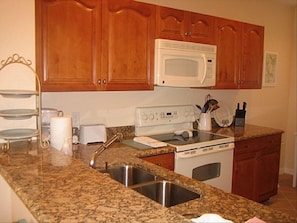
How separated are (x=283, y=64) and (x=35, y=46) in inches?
161

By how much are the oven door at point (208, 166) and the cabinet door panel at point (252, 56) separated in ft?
3.26

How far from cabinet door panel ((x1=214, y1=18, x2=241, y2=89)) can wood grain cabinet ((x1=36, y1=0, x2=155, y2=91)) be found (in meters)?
0.93

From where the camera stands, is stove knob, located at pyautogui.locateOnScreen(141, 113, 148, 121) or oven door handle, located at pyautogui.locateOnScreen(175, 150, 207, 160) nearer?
oven door handle, located at pyautogui.locateOnScreen(175, 150, 207, 160)

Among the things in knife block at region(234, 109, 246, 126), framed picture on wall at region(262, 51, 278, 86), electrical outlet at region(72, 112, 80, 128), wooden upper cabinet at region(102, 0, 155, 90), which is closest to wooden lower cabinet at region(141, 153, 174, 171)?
wooden upper cabinet at region(102, 0, 155, 90)

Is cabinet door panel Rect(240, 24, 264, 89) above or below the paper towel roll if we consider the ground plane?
above

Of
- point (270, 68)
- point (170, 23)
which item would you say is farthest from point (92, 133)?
point (270, 68)

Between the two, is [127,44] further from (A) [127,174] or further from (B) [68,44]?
(A) [127,174]

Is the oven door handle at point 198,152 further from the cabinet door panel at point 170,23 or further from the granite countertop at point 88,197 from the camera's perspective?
the cabinet door panel at point 170,23

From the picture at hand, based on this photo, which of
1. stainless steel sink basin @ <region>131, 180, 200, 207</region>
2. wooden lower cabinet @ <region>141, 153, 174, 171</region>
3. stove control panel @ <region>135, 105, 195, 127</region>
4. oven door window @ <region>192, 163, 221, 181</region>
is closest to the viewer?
stainless steel sink basin @ <region>131, 180, 200, 207</region>

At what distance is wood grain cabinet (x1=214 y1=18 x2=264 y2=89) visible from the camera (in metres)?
3.27

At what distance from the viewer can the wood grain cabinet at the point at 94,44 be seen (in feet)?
7.07

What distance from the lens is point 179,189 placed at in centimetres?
163

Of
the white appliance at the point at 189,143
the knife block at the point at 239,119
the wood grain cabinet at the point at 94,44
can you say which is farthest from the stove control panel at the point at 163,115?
the knife block at the point at 239,119

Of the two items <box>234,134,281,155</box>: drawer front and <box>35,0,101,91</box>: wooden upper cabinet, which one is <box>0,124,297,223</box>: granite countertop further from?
<box>234,134,281,155</box>: drawer front
